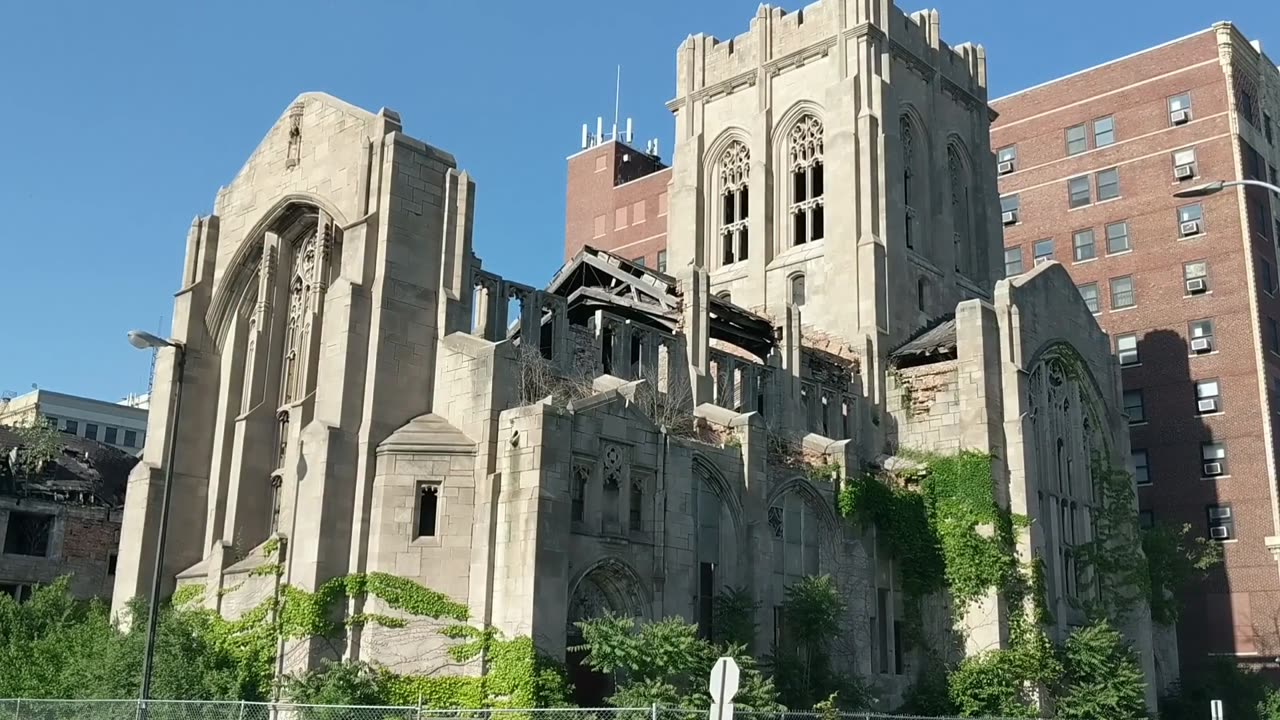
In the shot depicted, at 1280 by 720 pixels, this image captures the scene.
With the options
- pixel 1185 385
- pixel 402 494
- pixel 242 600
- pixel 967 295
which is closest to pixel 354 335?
pixel 402 494

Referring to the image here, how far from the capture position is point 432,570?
32.3 metres

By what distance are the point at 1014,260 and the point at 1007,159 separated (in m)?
5.78

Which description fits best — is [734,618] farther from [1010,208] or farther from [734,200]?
[1010,208]

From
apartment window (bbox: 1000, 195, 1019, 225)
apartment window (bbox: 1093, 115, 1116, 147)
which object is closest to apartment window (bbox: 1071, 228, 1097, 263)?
apartment window (bbox: 1000, 195, 1019, 225)

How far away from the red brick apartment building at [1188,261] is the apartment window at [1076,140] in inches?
2.8

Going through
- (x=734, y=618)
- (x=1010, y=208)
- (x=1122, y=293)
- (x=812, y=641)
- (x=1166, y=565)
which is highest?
(x=1010, y=208)

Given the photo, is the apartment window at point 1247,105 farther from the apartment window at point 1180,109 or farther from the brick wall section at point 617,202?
the brick wall section at point 617,202

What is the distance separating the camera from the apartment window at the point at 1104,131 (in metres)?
68.4

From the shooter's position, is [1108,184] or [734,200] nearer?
[734,200]

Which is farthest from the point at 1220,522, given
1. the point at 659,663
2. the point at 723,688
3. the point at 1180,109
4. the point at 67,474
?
the point at 723,688

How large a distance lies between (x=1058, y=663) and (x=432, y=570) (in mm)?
20103

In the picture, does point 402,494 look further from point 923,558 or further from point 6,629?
point 923,558

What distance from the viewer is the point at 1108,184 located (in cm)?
6775

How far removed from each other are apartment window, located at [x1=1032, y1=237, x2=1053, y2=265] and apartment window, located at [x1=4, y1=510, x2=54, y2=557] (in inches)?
1853
